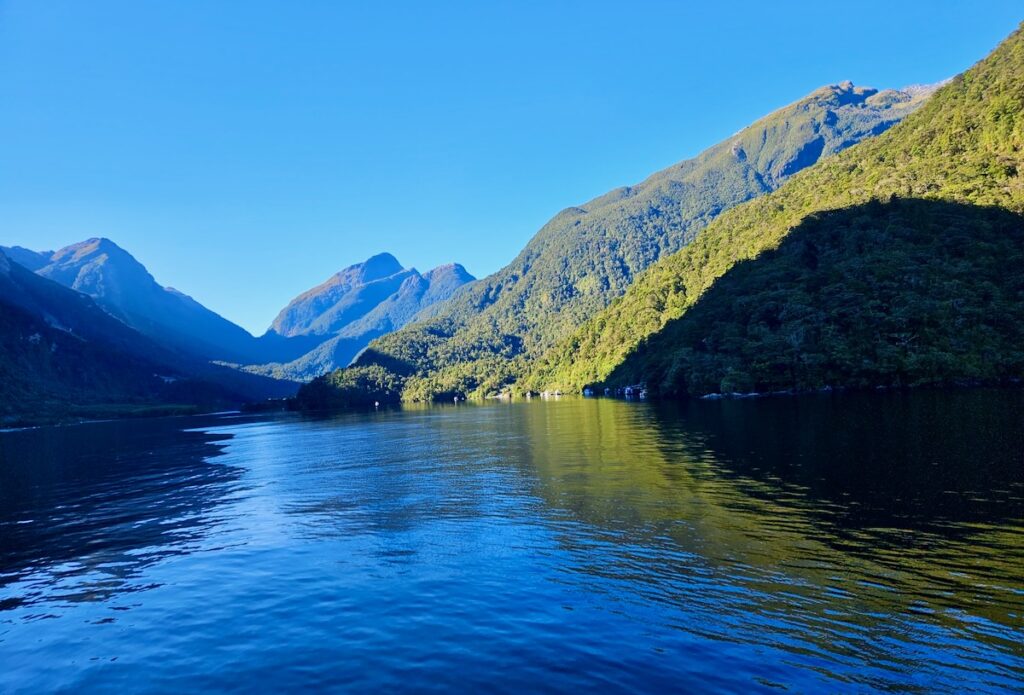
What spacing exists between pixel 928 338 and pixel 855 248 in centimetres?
5622

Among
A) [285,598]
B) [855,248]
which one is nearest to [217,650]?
[285,598]

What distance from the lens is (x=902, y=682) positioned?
16.1m

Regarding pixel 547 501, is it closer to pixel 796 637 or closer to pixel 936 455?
pixel 796 637

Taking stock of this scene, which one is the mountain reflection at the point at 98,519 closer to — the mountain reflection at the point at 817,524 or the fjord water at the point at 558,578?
the fjord water at the point at 558,578

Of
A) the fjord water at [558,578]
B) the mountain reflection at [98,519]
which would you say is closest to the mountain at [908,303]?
the fjord water at [558,578]

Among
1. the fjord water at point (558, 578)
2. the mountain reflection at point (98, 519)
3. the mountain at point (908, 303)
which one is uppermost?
the mountain at point (908, 303)

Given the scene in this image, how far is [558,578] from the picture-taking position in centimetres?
2700

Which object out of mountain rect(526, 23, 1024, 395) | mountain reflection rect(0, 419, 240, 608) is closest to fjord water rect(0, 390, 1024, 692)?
mountain reflection rect(0, 419, 240, 608)

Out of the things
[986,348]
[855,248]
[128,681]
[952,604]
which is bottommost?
[128,681]

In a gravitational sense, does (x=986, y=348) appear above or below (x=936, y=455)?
above

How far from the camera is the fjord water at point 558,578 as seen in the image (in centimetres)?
1845

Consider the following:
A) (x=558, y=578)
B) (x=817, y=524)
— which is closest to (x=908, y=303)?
(x=817, y=524)

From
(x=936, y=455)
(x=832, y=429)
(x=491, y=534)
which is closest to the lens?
(x=491, y=534)

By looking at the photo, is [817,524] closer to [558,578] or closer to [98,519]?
[558,578]
